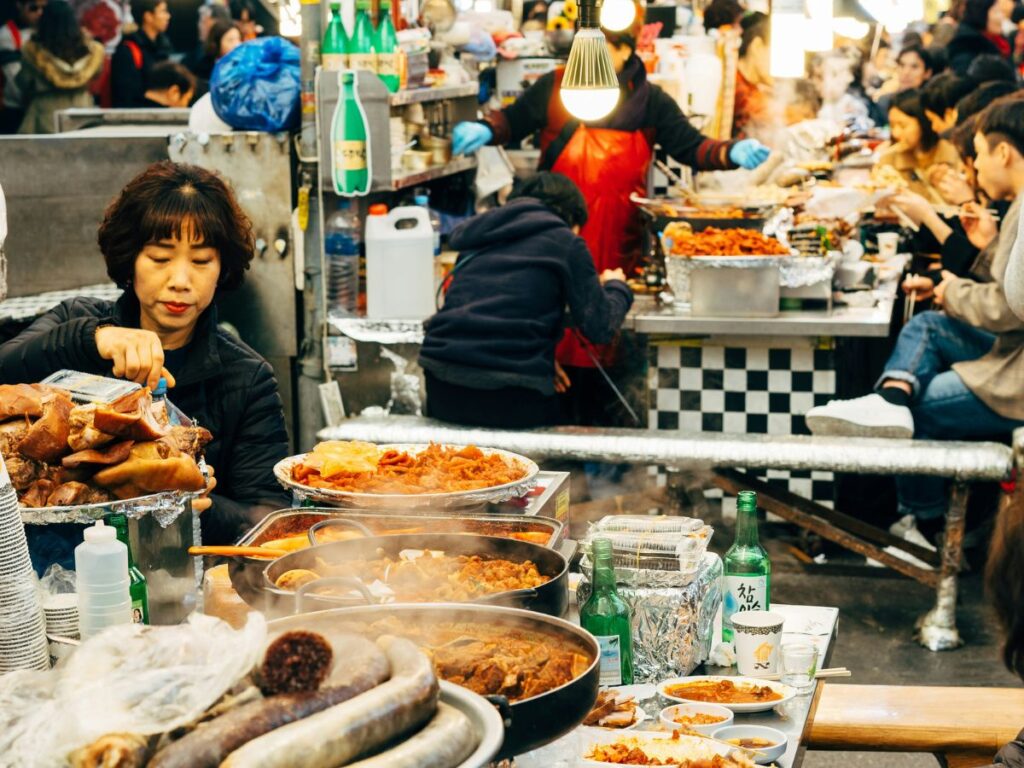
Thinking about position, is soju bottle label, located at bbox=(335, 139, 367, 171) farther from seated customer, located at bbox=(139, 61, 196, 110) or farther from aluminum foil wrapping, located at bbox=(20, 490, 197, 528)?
seated customer, located at bbox=(139, 61, 196, 110)

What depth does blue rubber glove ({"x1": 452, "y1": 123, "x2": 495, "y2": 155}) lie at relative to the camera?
770 cm

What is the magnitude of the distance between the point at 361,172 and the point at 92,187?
1440mm

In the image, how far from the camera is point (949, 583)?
19.0ft

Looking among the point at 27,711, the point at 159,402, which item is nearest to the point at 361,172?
the point at 159,402

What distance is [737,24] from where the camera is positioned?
1148 centimetres

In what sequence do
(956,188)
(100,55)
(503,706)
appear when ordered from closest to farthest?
(503,706)
(956,188)
(100,55)

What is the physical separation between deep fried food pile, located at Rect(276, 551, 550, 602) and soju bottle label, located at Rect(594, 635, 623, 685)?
222mm

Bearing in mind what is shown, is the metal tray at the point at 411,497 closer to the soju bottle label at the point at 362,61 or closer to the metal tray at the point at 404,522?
the metal tray at the point at 404,522

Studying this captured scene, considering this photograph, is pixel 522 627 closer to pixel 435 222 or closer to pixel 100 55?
pixel 435 222

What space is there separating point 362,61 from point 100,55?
18.3ft

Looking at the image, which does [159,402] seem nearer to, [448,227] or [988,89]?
[448,227]

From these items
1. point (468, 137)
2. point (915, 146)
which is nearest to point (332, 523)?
point (468, 137)

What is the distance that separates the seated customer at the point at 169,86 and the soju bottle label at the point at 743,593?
8332mm

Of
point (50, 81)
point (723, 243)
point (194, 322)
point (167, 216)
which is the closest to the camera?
point (167, 216)
